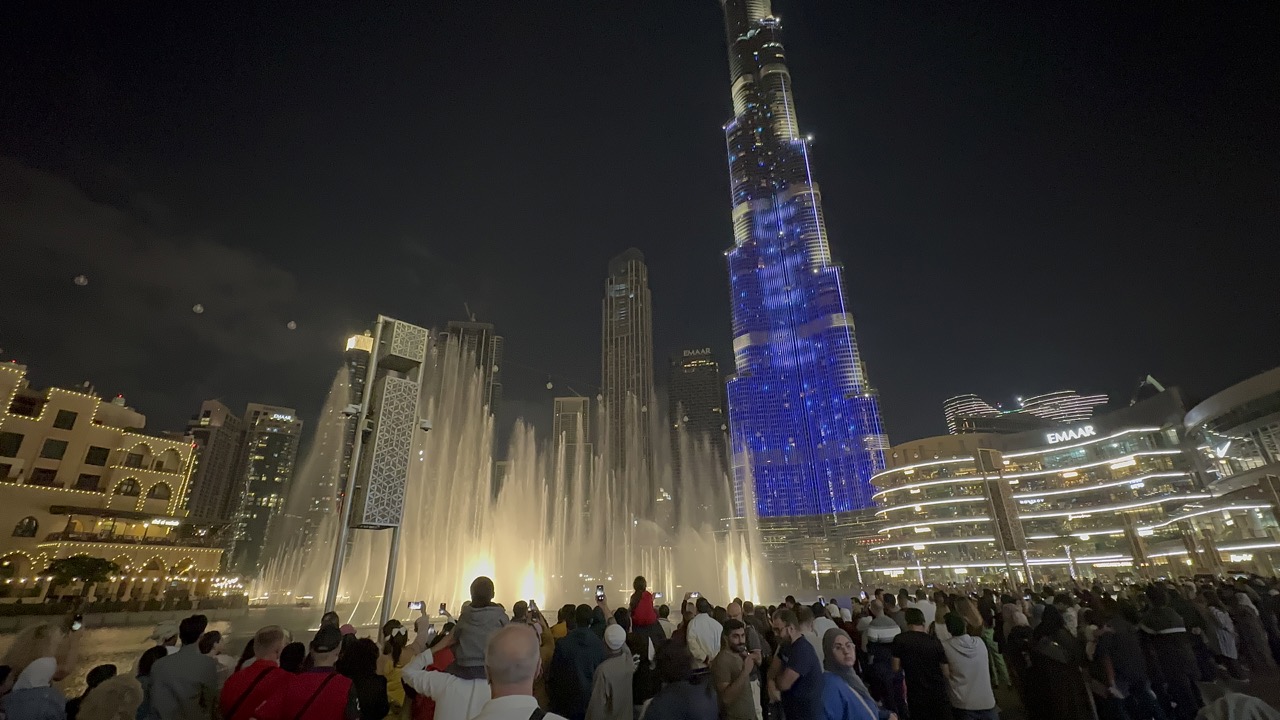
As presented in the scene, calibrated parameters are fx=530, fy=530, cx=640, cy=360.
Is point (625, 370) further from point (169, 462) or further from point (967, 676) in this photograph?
point (967, 676)

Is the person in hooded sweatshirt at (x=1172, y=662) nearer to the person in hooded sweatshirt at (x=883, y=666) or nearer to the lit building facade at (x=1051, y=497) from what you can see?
the person in hooded sweatshirt at (x=883, y=666)

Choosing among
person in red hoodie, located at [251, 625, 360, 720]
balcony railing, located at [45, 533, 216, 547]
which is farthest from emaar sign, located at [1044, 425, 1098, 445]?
balcony railing, located at [45, 533, 216, 547]

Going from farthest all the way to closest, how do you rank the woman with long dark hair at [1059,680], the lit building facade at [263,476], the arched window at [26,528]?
1. the lit building facade at [263,476]
2. the arched window at [26,528]
3. the woman with long dark hair at [1059,680]

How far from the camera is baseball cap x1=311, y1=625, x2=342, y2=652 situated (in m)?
4.32

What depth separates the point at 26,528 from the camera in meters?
37.2

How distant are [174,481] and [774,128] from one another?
159945 millimetres

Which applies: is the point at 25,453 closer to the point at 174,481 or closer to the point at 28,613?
the point at 174,481

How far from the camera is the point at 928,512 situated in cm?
7581

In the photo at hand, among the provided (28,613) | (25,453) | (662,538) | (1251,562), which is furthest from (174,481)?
(1251,562)

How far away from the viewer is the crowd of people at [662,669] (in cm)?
384

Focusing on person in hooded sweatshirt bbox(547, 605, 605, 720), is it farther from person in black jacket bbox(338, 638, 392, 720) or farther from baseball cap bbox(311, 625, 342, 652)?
baseball cap bbox(311, 625, 342, 652)

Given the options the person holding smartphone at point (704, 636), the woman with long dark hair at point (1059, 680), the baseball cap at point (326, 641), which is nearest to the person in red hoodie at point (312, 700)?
the baseball cap at point (326, 641)

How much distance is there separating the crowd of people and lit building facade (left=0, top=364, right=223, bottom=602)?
159 ft

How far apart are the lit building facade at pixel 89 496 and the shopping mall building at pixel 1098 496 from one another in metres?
70.6
